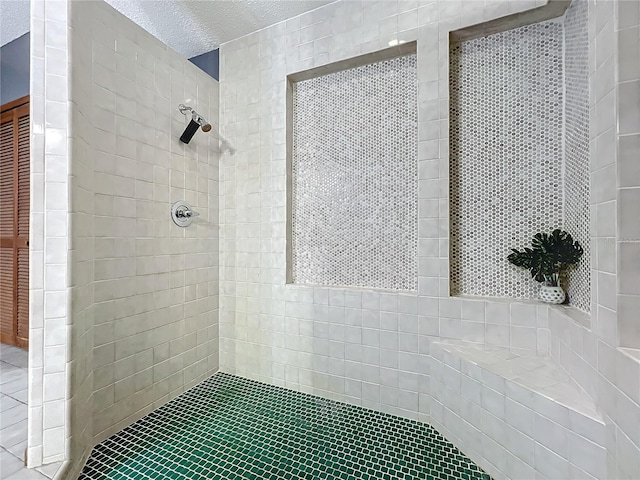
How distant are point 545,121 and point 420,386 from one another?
1.53 m

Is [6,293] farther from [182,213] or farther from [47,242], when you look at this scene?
[47,242]

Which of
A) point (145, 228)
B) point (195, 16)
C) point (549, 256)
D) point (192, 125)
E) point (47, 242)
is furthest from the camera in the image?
point (195, 16)

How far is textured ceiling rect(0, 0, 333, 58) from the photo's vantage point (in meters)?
1.93

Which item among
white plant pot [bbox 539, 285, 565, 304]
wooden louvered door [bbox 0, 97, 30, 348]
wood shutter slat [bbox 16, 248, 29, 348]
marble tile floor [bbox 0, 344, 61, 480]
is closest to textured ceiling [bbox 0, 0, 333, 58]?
wooden louvered door [bbox 0, 97, 30, 348]

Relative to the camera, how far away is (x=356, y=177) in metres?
1.94

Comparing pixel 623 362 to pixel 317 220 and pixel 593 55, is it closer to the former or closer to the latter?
pixel 593 55

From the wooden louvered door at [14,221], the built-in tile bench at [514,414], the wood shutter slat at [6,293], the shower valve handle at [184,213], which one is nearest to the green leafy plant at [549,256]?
the built-in tile bench at [514,414]

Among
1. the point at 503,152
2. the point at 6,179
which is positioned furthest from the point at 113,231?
the point at 503,152

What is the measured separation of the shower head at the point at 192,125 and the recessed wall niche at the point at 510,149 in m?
1.44

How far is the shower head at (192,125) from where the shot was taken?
187cm

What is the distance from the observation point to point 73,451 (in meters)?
1.24

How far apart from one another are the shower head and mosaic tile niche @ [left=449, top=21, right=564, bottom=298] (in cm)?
145

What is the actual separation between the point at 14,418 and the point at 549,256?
2.73 metres

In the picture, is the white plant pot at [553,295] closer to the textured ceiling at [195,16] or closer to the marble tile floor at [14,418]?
the textured ceiling at [195,16]
